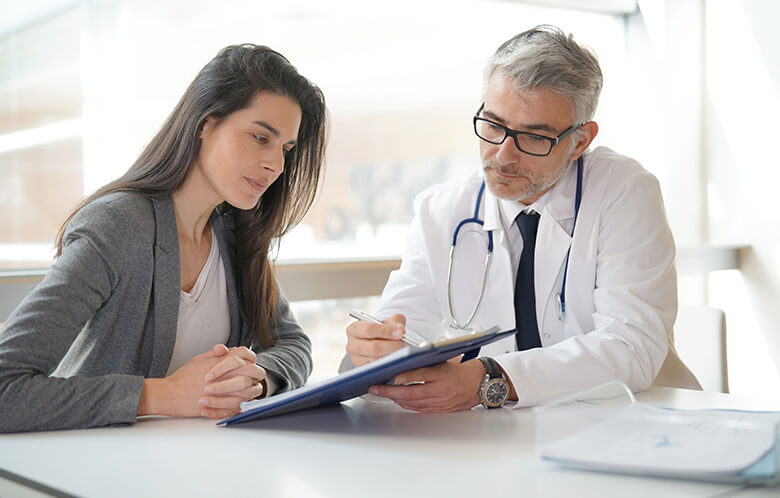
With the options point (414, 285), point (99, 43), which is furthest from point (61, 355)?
point (99, 43)

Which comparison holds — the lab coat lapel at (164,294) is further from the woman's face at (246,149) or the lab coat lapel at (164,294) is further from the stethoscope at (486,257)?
the stethoscope at (486,257)

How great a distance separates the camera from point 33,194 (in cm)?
224

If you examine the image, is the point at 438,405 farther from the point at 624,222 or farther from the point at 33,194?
the point at 33,194

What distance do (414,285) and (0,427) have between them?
3.21 ft

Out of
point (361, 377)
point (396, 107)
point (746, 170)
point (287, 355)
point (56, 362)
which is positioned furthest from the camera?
point (746, 170)

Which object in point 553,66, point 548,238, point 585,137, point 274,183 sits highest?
point 553,66

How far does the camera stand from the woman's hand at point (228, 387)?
1.25 metres

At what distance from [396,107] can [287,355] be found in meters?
1.74

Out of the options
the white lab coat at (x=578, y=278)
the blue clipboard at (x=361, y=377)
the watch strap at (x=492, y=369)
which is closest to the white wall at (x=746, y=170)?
the white lab coat at (x=578, y=278)

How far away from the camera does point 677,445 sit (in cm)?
92

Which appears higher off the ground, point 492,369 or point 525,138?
point 525,138

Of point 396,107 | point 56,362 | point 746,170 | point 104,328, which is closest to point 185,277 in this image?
point 104,328

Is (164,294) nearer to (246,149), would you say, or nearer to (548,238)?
(246,149)

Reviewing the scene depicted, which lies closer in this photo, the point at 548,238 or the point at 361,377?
the point at 361,377
